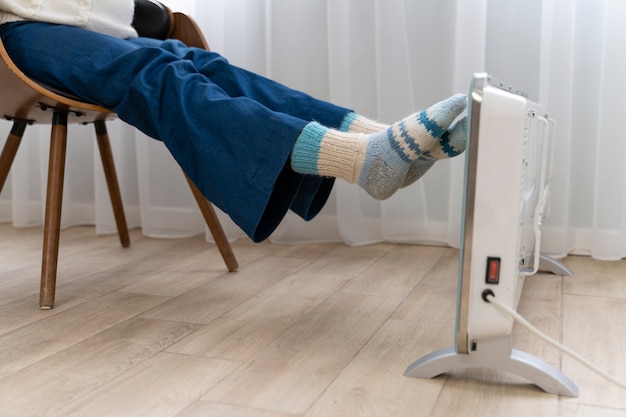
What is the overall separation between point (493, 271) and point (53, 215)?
78 cm

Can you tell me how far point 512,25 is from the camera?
5.42ft

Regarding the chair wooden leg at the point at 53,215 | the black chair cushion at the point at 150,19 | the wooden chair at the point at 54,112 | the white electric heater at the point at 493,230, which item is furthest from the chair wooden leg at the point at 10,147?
the white electric heater at the point at 493,230

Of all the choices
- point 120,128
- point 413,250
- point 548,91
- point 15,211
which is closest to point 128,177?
point 120,128

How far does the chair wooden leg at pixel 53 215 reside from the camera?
122 centimetres

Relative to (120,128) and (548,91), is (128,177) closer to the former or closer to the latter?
(120,128)

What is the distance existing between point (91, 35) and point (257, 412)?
0.69 meters

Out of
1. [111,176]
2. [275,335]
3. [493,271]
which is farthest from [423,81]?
[493,271]

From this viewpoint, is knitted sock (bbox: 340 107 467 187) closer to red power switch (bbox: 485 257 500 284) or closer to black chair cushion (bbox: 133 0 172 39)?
red power switch (bbox: 485 257 500 284)

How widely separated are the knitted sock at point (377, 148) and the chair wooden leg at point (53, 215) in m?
0.51

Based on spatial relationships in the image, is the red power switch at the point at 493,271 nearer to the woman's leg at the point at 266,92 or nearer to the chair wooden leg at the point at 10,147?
the woman's leg at the point at 266,92

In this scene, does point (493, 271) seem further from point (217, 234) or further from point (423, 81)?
point (423, 81)

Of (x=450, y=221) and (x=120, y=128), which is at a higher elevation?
(x=120, y=128)

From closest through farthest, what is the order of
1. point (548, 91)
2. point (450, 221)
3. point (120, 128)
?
point (548, 91)
point (450, 221)
point (120, 128)

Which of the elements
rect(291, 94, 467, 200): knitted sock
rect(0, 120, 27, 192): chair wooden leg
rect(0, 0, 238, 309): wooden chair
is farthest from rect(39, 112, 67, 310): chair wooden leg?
rect(291, 94, 467, 200): knitted sock
